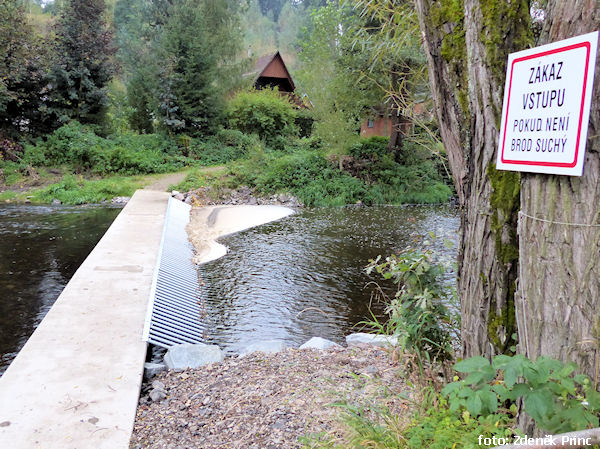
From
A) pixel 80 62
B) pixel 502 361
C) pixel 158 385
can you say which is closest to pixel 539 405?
pixel 502 361

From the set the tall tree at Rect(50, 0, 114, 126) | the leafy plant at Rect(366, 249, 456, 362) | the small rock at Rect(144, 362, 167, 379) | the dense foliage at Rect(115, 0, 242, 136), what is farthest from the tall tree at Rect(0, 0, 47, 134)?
the leafy plant at Rect(366, 249, 456, 362)

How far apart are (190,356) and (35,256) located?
6146 mm

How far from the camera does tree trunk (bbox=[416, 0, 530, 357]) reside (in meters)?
2.48

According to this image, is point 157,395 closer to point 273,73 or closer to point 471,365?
point 471,365

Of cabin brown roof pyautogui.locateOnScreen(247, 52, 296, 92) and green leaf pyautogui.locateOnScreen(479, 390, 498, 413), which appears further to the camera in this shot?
cabin brown roof pyautogui.locateOnScreen(247, 52, 296, 92)

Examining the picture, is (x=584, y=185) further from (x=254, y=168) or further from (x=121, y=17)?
(x=121, y=17)

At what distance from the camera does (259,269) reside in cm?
880

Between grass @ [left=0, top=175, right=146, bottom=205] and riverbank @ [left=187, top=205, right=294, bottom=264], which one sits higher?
grass @ [left=0, top=175, right=146, bottom=205]

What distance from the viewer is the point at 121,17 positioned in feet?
132

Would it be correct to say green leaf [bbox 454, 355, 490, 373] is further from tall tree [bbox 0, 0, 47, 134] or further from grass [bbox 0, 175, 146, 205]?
tall tree [bbox 0, 0, 47, 134]

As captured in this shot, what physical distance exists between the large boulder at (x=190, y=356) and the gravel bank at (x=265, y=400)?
157mm

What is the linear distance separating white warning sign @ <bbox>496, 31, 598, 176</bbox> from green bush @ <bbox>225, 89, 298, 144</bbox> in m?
20.0

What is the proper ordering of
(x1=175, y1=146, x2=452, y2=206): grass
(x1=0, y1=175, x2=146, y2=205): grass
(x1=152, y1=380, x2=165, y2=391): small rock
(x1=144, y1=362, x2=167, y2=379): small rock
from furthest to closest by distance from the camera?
1. (x1=175, y1=146, x2=452, y2=206): grass
2. (x1=0, y1=175, x2=146, y2=205): grass
3. (x1=144, y1=362, x2=167, y2=379): small rock
4. (x1=152, y1=380, x2=165, y2=391): small rock

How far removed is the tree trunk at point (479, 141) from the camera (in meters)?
2.48
